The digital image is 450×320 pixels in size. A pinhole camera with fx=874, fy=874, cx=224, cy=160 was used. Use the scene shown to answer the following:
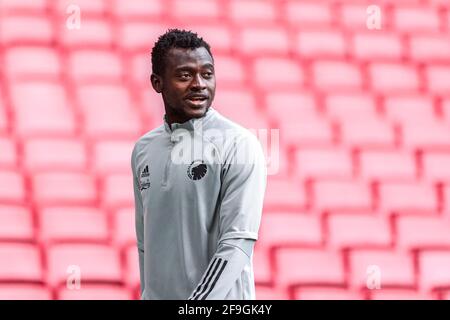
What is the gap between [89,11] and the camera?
4.40ft

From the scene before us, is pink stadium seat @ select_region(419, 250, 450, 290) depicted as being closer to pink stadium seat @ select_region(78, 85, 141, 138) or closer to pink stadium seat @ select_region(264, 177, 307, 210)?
pink stadium seat @ select_region(264, 177, 307, 210)

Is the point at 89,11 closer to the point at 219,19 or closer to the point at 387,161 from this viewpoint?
the point at 219,19

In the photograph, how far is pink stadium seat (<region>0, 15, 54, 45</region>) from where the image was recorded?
1.27 meters

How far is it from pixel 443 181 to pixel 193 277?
741 mm

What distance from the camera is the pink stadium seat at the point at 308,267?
0.95 m

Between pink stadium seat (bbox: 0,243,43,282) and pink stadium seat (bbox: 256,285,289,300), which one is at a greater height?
pink stadium seat (bbox: 0,243,43,282)

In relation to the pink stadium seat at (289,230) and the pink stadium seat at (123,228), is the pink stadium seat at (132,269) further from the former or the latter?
the pink stadium seat at (289,230)

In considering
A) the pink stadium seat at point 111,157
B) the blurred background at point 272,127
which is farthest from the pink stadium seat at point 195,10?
the pink stadium seat at point 111,157

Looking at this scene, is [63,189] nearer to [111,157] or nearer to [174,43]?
[111,157]

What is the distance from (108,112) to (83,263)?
289 millimetres

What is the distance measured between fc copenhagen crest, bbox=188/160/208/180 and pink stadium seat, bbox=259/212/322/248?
55 centimetres

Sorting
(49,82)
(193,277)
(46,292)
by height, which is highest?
(49,82)

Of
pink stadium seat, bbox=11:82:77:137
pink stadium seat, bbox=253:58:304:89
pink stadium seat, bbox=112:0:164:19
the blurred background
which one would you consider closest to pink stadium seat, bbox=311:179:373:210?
the blurred background
